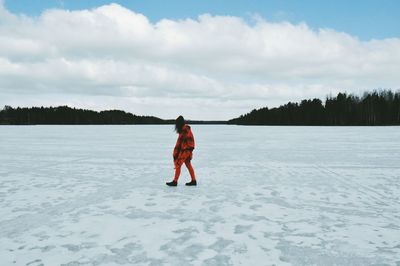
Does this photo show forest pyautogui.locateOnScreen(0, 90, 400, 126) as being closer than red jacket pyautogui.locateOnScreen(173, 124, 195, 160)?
No

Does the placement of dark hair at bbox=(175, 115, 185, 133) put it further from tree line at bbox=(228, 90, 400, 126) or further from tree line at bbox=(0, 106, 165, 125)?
tree line at bbox=(0, 106, 165, 125)

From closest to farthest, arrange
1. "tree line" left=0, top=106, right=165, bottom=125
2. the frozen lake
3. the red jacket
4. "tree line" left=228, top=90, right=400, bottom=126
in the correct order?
1. the frozen lake
2. the red jacket
3. "tree line" left=228, top=90, right=400, bottom=126
4. "tree line" left=0, top=106, right=165, bottom=125

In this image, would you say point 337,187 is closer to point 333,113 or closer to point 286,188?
point 286,188

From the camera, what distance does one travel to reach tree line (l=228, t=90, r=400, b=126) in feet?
303

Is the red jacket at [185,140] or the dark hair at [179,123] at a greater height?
the dark hair at [179,123]

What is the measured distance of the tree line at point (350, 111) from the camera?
303 ft

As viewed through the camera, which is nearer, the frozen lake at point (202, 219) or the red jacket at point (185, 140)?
the frozen lake at point (202, 219)

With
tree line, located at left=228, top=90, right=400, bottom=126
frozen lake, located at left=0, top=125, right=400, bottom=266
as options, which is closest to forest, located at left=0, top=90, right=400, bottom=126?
tree line, located at left=228, top=90, right=400, bottom=126

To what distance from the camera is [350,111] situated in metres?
96.9

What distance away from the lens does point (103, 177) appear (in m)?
9.42

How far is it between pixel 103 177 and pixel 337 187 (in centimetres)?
614

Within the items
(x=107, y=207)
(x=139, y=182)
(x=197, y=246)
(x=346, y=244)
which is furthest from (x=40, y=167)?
(x=346, y=244)

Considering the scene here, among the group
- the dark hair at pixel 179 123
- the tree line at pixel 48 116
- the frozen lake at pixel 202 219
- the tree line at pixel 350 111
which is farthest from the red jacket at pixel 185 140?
the tree line at pixel 48 116

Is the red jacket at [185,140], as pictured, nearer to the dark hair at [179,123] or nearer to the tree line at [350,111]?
the dark hair at [179,123]
